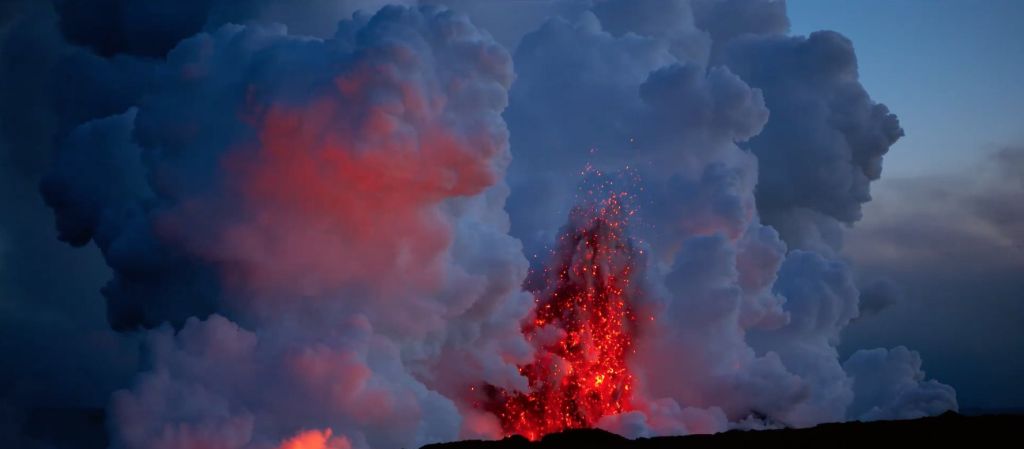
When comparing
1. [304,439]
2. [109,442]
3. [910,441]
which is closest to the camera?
[910,441]

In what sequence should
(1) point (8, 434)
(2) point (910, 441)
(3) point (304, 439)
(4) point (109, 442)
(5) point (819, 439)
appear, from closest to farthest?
(2) point (910, 441) < (5) point (819, 439) < (3) point (304, 439) < (4) point (109, 442) < (1) point (8, 434)

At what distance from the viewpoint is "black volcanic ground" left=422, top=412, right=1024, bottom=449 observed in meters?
32.8

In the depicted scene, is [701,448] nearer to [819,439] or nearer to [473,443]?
[819,439]

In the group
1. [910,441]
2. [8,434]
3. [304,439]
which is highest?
[8,434]

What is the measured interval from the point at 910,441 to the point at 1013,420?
4512mm

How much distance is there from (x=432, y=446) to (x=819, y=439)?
14.4 meters

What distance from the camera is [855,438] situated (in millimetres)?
34781

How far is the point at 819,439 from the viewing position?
35.4m

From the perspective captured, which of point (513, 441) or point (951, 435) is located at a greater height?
point (513, 441)

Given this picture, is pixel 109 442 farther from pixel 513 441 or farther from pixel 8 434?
pixel 8 434

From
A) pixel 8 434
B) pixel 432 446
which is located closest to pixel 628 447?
pixel 432 446

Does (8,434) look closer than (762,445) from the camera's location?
No

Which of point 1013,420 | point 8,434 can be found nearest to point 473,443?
point 1013,420

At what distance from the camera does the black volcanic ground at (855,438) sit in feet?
108
